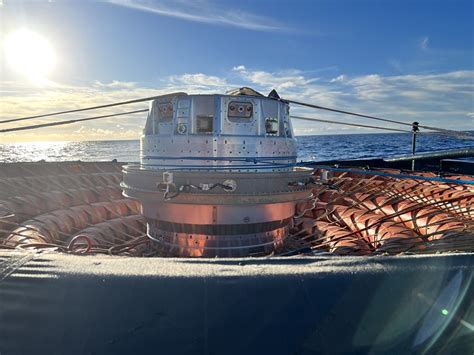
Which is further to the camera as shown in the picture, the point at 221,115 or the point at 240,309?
the point at 221,115

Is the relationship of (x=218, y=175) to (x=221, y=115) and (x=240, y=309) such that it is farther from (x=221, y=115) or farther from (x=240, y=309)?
(x=240, y=309)

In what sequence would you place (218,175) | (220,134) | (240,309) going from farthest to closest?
(220,134) → (218,175) → (240,309)

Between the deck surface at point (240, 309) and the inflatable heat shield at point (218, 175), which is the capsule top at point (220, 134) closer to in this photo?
the inflatable heat shield at point (218, 175)

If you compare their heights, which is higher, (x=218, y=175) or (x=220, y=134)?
(x=220, y=134)

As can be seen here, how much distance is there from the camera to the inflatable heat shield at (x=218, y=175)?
6648 millimetres

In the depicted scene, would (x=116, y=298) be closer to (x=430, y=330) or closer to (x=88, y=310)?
(x=88, y=310)

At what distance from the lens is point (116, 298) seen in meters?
2.91

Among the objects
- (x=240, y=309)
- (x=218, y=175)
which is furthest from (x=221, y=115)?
(x=240, y=309)

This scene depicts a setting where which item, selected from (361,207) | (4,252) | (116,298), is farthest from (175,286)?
(361,207)

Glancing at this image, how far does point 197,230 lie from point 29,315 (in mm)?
4433

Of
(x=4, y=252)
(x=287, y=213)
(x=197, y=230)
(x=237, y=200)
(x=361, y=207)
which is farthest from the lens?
(x=361, y=207)

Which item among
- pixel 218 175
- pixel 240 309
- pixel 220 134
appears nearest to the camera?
pixel 240 309

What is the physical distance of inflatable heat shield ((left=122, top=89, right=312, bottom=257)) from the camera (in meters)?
6.65

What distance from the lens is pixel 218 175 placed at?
648cm
